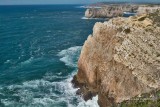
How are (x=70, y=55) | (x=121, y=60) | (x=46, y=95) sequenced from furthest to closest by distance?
(x=70, y=55), (x=46, y=95), (x=121, y=60)

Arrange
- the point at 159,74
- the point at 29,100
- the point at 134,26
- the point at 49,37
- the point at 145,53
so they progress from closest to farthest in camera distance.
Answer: the point at 159,74, the point at 145,53, the point at 134,26, the point at 29,100, the point at 49,37

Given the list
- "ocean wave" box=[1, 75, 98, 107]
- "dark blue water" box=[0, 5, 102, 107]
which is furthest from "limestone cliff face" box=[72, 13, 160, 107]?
"dark blue water" box=[0, 5, 102, 107]

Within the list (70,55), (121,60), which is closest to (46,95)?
(121,60)

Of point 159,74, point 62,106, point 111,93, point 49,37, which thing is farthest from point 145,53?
point 49,37

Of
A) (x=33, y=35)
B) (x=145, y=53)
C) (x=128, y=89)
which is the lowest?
(x=33, y=35)

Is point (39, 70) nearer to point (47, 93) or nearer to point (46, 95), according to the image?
Result: point (47, 93)

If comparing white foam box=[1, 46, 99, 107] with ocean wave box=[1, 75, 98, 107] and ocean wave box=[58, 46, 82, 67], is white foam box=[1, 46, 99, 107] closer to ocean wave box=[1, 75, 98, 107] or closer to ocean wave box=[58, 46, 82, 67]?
ocean wave box=[1, 75, 98, 107]

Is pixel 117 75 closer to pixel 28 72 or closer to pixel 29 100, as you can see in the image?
pixel 29 100
